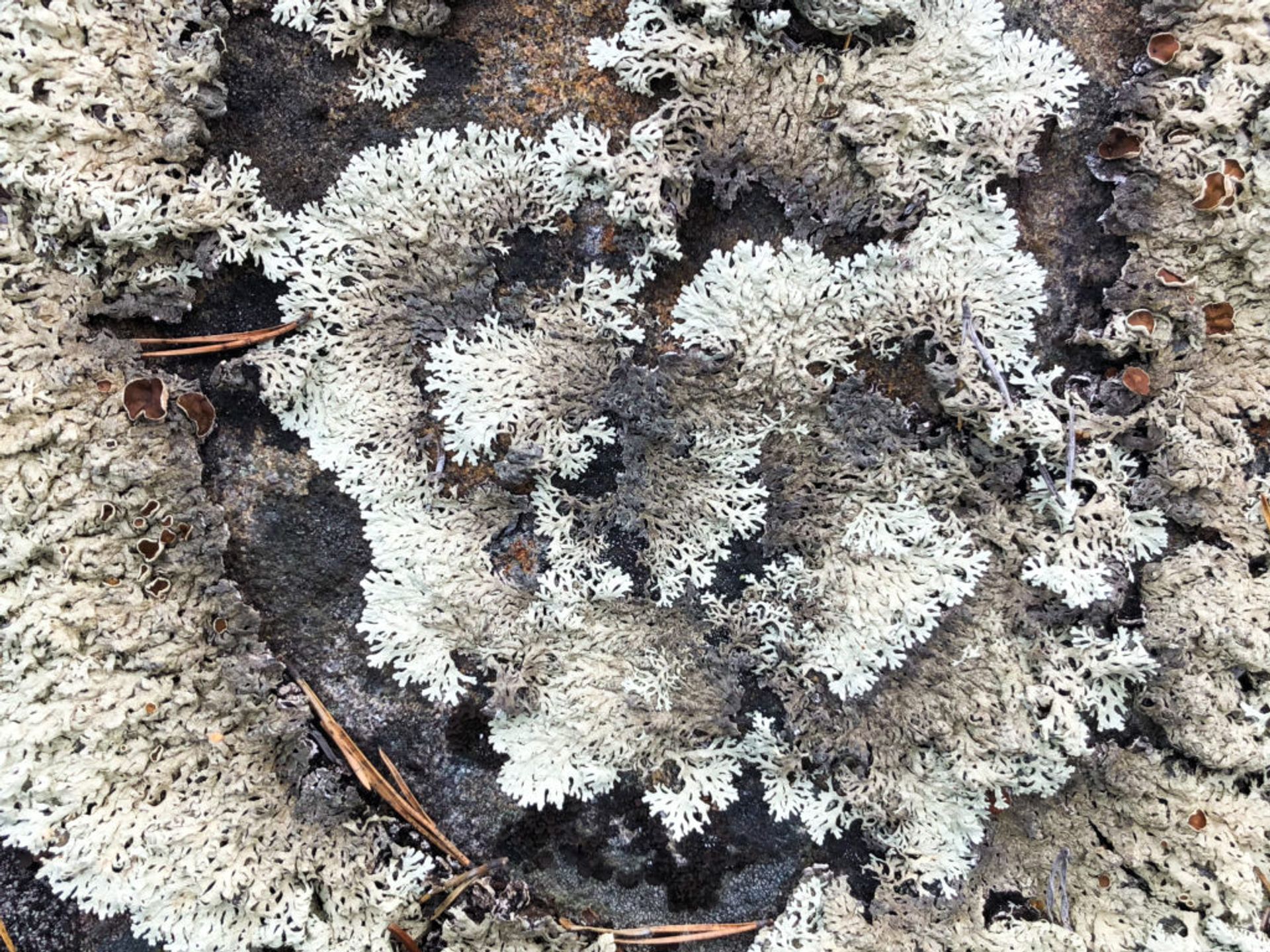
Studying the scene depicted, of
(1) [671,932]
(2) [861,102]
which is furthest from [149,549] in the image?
(2) [861,102]

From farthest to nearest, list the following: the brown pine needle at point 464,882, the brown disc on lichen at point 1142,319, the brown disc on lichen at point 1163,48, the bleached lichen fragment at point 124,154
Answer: the brown pine needle at point 464,882
the brown disc on lichen at point 1142,319
the brown disc on lichen at point 1163,48
the bleached lichen fragment at point 124,154

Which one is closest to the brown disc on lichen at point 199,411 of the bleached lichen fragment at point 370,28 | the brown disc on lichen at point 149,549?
the brown disc on lichen at point 149,549

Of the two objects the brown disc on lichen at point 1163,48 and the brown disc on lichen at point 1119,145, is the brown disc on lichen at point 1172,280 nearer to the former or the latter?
the brown disc on lichen at point 1119,145

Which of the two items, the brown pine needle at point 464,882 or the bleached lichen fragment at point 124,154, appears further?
the brown pine needle at point 464,882

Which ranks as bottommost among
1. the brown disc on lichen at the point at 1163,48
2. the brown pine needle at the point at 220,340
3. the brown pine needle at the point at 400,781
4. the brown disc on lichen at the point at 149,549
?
the brown pine needle at the point at 400,781

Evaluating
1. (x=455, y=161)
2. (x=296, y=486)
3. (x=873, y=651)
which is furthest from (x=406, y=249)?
(x=873, y=651)

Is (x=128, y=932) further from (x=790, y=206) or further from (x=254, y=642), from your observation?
(x=790, y=206)

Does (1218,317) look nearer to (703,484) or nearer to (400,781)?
(703,484)

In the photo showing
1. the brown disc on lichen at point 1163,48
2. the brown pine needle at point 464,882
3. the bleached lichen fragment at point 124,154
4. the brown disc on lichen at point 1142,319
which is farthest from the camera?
the brown pine needle at point 464,882

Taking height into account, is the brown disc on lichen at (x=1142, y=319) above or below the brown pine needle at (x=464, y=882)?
above
